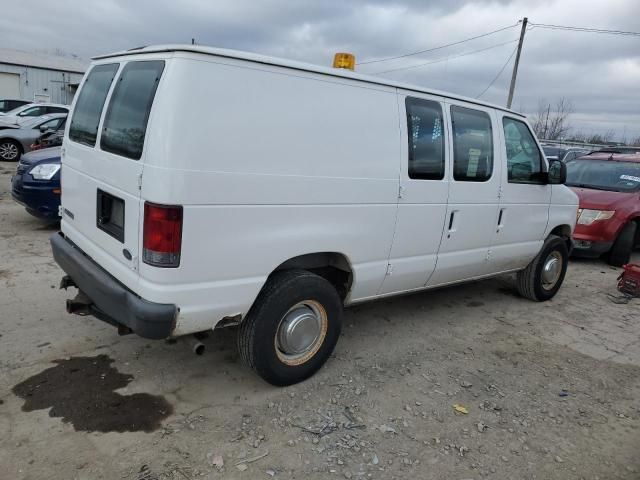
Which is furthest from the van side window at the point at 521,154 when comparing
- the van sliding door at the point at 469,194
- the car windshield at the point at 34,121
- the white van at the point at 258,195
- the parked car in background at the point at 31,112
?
the parked car in background at the point at 31,112

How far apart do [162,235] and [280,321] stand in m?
1.02

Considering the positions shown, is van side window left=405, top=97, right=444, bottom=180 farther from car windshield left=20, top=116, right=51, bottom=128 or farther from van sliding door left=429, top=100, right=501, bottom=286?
car windshield left=20, top=116, right=51, bottom=128

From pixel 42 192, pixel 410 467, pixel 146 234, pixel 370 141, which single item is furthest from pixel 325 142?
pixel 42 192

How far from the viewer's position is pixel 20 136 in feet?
44.5

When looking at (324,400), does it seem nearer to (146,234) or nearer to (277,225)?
(277,225)

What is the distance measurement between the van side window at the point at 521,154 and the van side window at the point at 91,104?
11.6 ft

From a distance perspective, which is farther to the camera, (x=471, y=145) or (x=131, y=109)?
(x=471, y=145)

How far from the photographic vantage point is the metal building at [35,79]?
3475 centimetres

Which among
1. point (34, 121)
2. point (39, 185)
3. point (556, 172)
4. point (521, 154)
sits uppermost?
point (521, 154)

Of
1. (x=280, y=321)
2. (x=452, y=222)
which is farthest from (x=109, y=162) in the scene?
(x=452, y=222)

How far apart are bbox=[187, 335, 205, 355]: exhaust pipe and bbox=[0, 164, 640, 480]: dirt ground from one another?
0.42 metres

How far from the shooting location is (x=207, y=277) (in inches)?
112

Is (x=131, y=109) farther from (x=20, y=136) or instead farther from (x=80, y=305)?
(x=20, y=136)

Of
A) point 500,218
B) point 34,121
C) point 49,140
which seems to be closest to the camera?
point 500,218
